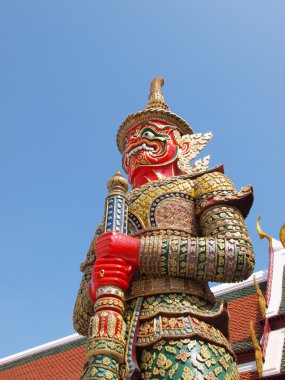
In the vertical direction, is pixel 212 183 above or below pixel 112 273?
above

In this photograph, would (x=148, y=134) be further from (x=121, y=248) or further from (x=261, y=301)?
(x=261, y=301)

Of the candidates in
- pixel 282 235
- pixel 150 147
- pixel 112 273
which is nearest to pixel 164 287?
pixel 112 273

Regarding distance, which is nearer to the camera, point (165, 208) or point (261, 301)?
point (165, 208)

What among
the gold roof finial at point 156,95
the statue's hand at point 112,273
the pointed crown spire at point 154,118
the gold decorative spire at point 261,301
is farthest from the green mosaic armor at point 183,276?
Result: the gold decorative spire at point 261,301

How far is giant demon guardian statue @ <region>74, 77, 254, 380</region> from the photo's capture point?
2961 mm

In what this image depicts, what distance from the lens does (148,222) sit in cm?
375

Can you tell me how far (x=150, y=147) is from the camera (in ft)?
14.8

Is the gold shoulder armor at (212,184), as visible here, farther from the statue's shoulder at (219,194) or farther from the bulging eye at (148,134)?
the bulging eye at (148,134)

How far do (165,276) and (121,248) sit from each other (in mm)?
356

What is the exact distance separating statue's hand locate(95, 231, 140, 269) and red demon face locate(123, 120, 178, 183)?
1265 mm

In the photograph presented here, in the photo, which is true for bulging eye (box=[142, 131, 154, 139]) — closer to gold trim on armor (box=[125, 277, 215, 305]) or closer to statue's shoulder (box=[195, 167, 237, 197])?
statue's shoulder (box=[195, 167, 237, 197])

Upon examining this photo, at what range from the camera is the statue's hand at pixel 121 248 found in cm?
333

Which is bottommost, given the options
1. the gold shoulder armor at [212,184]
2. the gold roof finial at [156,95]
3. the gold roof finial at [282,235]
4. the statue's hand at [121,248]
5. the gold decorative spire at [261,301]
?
the statue's hand at [121,248]

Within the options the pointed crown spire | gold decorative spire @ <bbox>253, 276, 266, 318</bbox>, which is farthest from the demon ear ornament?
gold decorative spire @ <bbox>253, 276, 266, 318</bbox>
